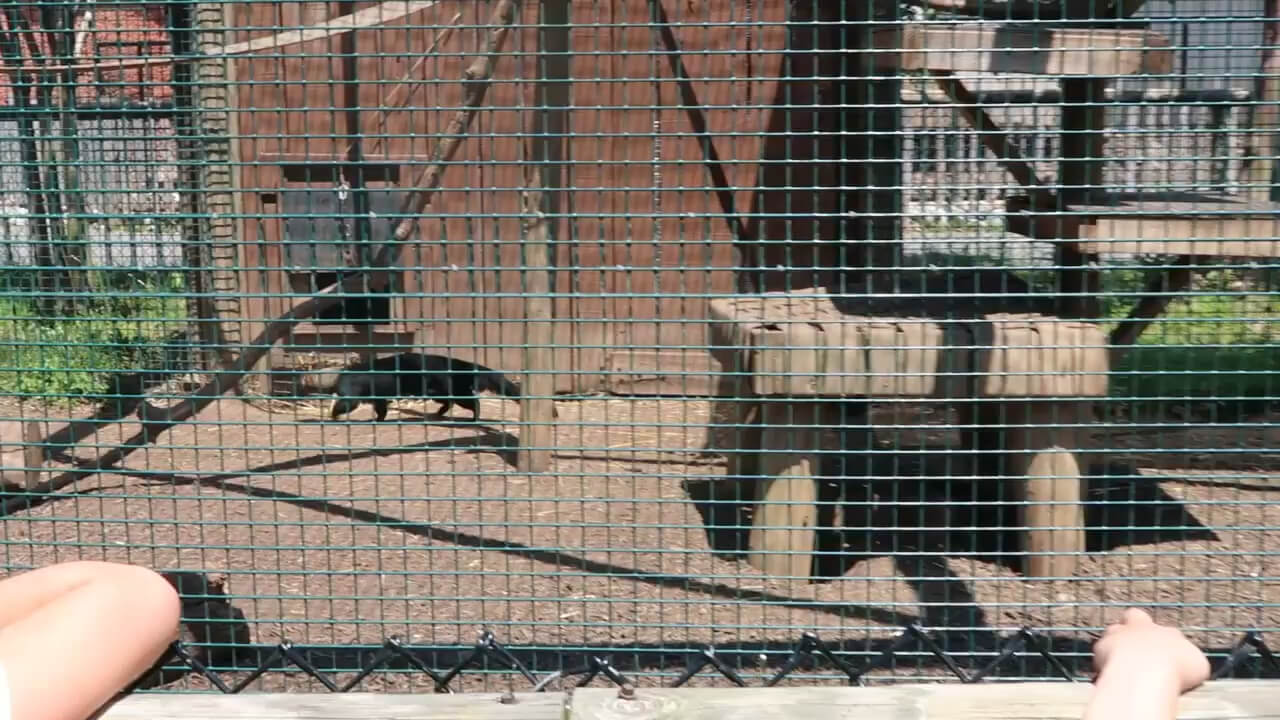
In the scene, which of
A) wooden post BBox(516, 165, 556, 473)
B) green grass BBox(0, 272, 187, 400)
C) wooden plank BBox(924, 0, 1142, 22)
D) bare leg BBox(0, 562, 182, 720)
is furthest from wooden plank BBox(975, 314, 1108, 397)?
green grass BBox(0, 272, 187, 400)

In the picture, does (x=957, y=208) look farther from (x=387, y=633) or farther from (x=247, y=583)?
(x=247, y=583)

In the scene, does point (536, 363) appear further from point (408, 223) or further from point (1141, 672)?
point (1141, 672)

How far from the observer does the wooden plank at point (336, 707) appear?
185cm

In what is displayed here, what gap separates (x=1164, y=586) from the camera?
14.1 ft

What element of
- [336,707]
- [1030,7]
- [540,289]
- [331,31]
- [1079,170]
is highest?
[1030,7]

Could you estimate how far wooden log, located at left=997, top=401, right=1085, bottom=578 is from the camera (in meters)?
4.17

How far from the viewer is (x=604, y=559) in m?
4.43

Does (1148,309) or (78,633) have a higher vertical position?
(1148,309)

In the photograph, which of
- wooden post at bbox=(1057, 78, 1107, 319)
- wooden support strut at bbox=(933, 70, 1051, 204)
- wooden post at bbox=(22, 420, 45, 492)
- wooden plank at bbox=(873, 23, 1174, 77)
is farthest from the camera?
wooden post at bbox=(22, 420, 45, 492)

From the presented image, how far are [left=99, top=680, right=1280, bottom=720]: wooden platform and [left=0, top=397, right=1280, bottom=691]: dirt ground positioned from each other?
0.97m

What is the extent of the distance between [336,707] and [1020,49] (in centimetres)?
241

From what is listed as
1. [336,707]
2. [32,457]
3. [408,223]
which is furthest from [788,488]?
[32,457]

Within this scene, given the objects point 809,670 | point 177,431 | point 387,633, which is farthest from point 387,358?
point 809,670

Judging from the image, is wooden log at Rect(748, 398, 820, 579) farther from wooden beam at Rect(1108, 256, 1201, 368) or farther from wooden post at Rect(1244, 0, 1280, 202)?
wooden post at Rect(1244, 0, 1280, 202)
